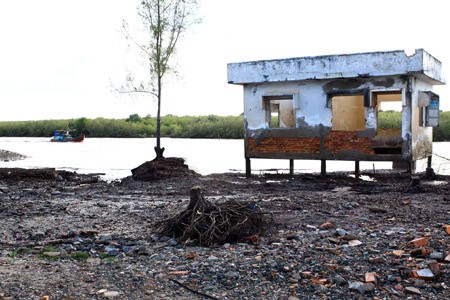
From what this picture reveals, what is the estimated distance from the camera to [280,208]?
1065 centimetres

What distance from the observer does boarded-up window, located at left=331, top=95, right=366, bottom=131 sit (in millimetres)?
21000

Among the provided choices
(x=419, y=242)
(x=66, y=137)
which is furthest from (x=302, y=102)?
(x=66, y=137)

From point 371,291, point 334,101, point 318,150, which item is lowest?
point 371,291

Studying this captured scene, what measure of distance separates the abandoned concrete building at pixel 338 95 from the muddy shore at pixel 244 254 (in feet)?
16.2

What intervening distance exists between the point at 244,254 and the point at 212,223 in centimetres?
97

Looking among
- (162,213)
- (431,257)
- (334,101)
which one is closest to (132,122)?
(334,101)

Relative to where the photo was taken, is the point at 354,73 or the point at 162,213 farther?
the point at 354,73

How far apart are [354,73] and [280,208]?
25.3ft

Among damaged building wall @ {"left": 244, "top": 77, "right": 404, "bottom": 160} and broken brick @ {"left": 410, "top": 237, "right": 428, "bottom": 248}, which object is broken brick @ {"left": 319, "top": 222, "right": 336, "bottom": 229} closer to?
broken brick @ {"left": 410, "top": 237, "right": 428, "bottom": 248}

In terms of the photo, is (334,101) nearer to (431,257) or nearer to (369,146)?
(369,146)

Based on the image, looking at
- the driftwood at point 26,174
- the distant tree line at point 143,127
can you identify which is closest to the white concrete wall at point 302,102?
the driftwood at point 26,174

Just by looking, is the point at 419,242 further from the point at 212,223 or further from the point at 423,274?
the point at 212,223

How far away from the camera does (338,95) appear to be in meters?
17.6

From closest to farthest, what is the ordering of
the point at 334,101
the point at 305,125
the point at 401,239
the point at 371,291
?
the point at 371,291 < the point at 401,239 < the point at 305,125 < the point at 334,101
